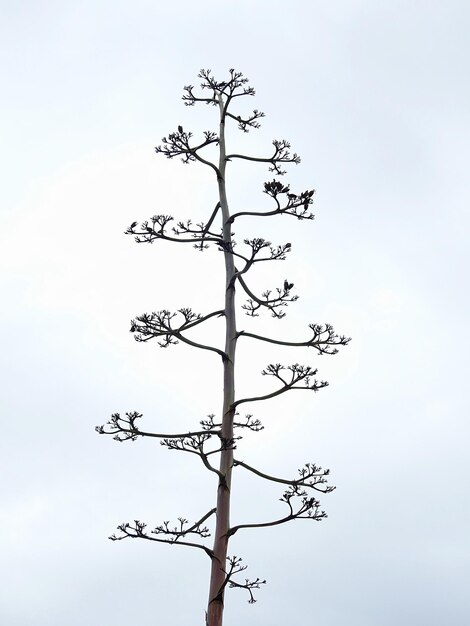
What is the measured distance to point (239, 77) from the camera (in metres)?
9.51

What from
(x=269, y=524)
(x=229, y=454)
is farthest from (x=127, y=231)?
(x=269, y=524)

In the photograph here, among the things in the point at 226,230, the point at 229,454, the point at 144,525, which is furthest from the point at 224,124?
the point at 144,525

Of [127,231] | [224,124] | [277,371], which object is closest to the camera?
[277,371]

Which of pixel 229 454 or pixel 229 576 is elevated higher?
pixel 229 454

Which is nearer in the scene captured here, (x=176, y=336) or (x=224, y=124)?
(x=176, y=336)

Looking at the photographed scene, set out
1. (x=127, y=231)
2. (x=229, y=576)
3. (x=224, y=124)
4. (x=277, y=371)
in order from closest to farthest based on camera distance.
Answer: (x=229, y=576)
(x=277, y=371)
(x=127, y=231)
(x=224, y=124)

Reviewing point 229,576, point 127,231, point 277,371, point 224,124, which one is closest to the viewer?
point 229,576

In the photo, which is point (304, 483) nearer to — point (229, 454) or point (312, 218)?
point (229, 454)

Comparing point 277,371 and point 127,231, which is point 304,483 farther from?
point 127,231

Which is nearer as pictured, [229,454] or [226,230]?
[229,454]

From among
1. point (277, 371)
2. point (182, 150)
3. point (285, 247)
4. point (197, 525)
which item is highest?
point (182, 150)

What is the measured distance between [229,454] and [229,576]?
96 cm

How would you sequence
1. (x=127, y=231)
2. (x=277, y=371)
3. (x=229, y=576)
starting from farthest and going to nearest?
1. (x=127, y=231)
2. (x=277, y=371)
3. (x=229, y=576)

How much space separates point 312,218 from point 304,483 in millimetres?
2259
